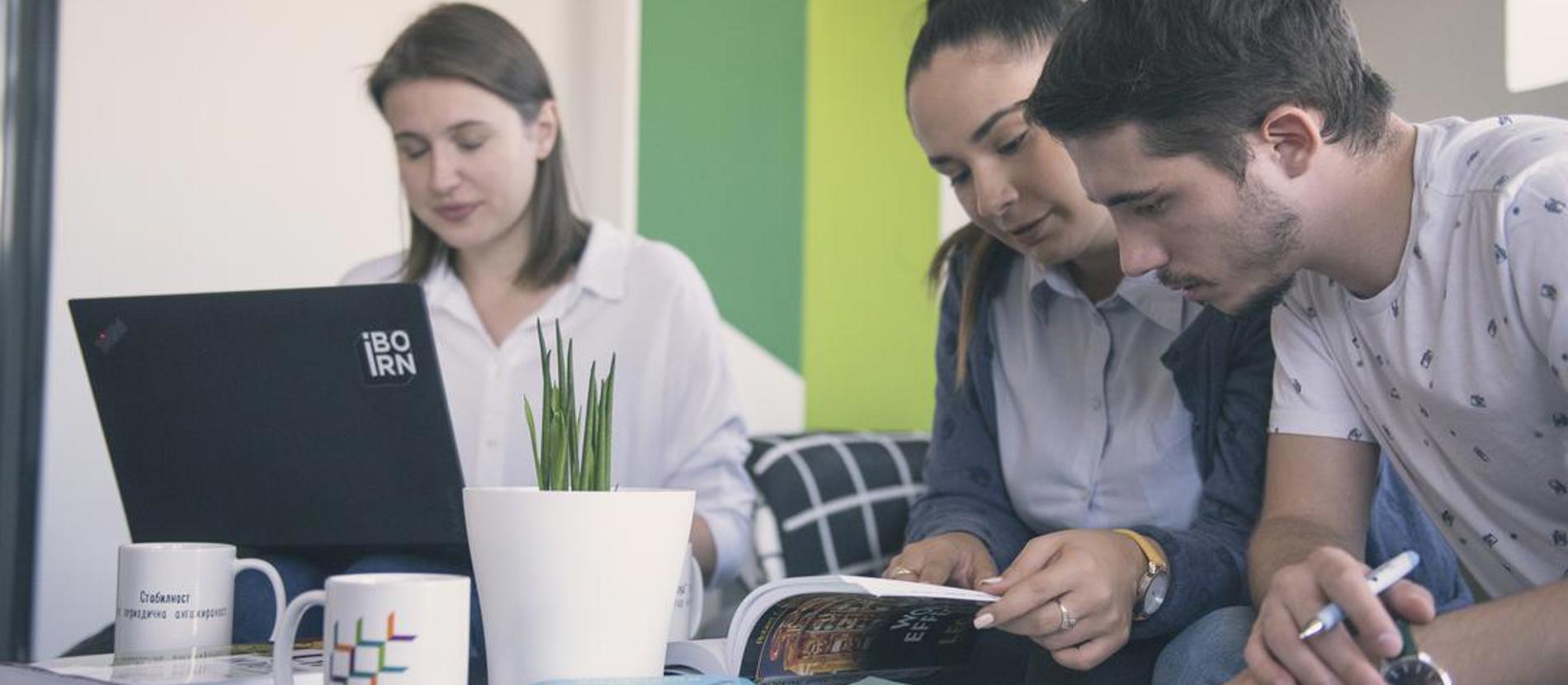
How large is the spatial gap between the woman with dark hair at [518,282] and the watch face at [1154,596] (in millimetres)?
678

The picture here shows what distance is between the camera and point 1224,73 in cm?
107

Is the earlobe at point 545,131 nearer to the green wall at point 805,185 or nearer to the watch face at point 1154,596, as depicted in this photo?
the green wall at point 805,185

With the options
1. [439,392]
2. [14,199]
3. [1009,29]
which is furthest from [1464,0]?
[14,199]

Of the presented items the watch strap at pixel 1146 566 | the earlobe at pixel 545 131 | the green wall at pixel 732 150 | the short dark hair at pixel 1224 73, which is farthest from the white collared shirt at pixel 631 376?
the green wall at pixel 732 150

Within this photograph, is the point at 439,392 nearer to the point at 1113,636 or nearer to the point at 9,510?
the point at 1113,636

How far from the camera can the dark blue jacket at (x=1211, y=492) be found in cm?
119

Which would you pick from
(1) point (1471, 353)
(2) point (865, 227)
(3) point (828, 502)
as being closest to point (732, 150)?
(2) point (865, 227)

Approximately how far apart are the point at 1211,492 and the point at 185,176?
1.76m

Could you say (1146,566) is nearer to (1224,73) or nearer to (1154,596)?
(1154,596)

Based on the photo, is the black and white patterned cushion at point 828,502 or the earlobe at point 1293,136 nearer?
the earlobe at point 1293,136

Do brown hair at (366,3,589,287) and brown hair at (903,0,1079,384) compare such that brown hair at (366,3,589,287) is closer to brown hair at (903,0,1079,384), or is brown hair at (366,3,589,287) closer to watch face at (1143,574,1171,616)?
brown hair at (903,0,1079,384)

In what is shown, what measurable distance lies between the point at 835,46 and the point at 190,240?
4.76ft

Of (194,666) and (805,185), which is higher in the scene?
(805,185)

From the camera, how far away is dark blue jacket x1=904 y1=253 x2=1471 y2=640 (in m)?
1.19
